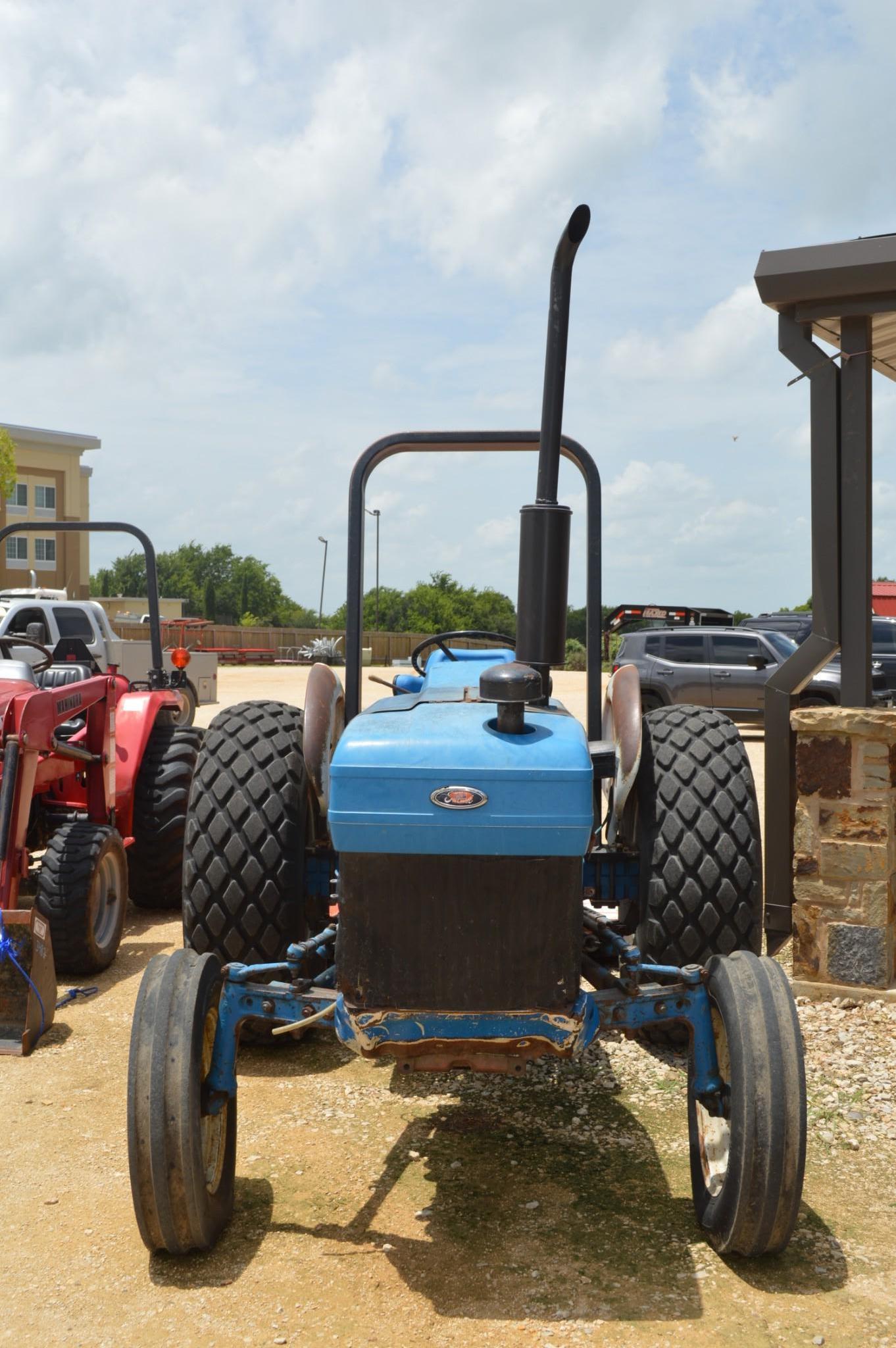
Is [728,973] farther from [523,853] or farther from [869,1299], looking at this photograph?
[869,1299]

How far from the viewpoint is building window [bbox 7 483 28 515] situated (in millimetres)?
53781

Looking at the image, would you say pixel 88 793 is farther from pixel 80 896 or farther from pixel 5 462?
pixel 5 462

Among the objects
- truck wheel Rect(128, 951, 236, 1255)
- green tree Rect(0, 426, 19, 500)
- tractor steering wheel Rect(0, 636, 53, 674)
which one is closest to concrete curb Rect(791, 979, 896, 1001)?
truck wheel Rect(128, 951, 236, 1255)

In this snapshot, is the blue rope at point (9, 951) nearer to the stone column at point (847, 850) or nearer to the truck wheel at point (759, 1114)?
the truck wheel at point (759, 1114)

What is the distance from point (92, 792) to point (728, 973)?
13.8 feet

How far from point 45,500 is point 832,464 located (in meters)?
54.0

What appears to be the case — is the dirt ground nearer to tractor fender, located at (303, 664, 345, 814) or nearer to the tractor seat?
tractor fender, located at (303, 664, 345, 814)

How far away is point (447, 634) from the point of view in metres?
4.54

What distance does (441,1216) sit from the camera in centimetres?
334

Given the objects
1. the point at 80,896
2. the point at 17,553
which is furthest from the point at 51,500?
the point at 80,896

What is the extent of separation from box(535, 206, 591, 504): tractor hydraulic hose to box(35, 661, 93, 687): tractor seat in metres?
5.18

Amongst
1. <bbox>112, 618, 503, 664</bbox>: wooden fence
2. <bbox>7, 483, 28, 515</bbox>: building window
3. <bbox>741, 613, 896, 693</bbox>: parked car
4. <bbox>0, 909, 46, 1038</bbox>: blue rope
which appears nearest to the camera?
<bbox>0, 909, 46, 1038</bbox>: blue rope

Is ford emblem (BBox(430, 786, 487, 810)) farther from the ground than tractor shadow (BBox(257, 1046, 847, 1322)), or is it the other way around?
ford emblem (BBox(430, 786, 487, 810))

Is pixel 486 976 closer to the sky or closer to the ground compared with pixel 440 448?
closer to the ground
